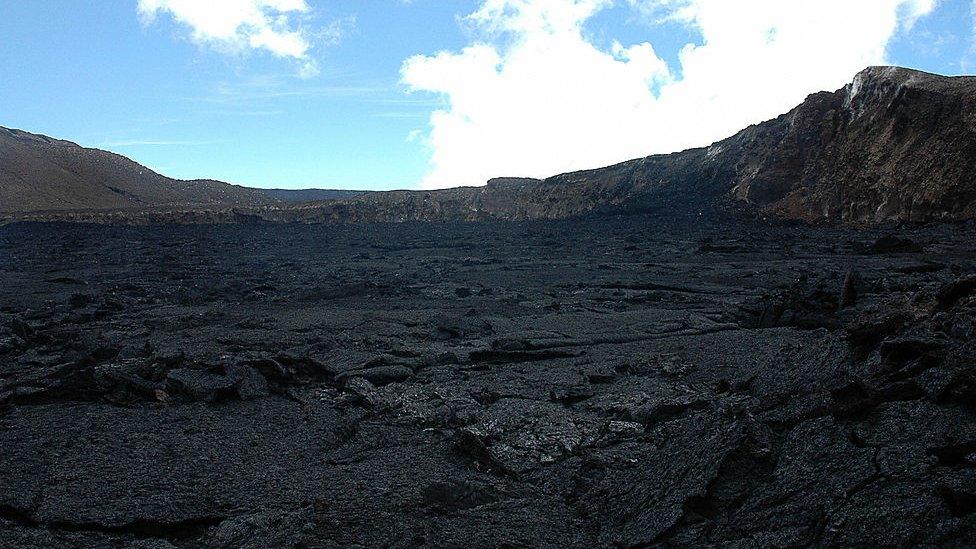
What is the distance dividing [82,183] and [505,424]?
8109 centimetres

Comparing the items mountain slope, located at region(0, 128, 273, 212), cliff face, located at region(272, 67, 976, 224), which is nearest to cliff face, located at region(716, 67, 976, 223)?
cliff face, located at region(272, 67, 976, 224)

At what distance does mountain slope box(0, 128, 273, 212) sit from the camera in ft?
210

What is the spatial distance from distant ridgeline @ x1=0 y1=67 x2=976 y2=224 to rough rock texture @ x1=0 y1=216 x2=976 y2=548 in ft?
52.9

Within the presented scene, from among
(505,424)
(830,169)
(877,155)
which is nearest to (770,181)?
→ (830,169)

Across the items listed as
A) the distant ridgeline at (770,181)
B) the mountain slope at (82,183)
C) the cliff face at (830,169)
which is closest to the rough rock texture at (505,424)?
the cliff face at (830,169)

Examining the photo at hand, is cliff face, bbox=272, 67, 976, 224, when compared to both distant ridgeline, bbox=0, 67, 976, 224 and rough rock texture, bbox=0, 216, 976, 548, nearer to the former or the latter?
distant ridgeline, bbox=0, 67, 976, 224

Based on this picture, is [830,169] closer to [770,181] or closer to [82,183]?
[770,181]

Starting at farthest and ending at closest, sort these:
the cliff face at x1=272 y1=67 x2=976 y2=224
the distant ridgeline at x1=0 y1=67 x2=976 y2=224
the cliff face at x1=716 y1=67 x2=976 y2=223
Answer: the distant ridgeline at x1=0 y1=67 x2=976 y2=224 < the cliff face at x1=272 y1=67 x2=976 y2=224 < the cliff face at x1=716 y1=67 x2=976 y2=223

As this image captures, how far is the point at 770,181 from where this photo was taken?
33656 millimetres

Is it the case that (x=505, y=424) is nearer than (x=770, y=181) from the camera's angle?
Yes

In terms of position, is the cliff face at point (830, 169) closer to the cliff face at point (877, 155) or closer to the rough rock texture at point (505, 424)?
the cliff face at point (877, 155)

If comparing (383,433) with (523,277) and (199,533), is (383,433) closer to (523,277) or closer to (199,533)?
(199,533)

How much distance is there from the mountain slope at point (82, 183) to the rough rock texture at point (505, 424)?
5760 cm

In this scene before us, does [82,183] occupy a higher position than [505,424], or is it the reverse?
[82,183]
